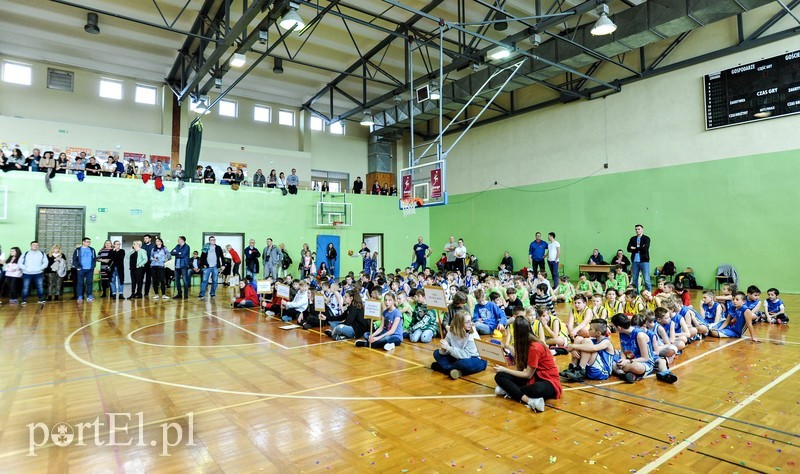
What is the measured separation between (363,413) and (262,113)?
21524 millimetres

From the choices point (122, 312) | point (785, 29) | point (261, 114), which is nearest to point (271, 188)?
point (261, 114)

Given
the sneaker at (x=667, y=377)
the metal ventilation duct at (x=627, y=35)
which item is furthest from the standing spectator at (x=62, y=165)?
the sneaker at (x=667, y=377)

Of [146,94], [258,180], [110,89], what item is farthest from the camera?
[146,94]

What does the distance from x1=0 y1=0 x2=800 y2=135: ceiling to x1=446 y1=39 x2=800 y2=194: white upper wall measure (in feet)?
2.31

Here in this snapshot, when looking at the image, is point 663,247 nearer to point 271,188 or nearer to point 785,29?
point 785,29

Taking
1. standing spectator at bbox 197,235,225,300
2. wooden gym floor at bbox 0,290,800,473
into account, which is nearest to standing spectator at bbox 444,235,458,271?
standing spectator at bbox 197,235,225,300

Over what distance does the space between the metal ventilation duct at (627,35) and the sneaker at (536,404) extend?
8130 mm

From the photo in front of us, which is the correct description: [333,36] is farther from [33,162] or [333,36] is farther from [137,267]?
[33,162]

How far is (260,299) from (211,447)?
28.0 feet

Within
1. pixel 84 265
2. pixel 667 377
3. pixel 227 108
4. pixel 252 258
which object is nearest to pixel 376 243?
pixel 252 258

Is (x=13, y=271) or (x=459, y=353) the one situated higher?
(x=13, y=271)

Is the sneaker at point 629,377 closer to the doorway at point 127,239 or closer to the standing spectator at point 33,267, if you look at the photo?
the standing spectator at point 33,267

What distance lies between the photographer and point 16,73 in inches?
688

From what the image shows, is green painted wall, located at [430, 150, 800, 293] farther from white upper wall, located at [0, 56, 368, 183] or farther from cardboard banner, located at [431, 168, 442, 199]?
white upper wall, located at [0, 56, 368, 183]
